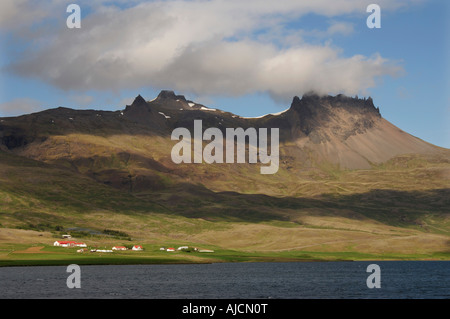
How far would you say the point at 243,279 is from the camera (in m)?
160

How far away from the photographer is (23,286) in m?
132

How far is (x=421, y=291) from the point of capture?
125m

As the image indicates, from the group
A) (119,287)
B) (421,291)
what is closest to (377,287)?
(421,291)

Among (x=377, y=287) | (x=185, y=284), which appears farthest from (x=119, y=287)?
(x=377, y=287)
